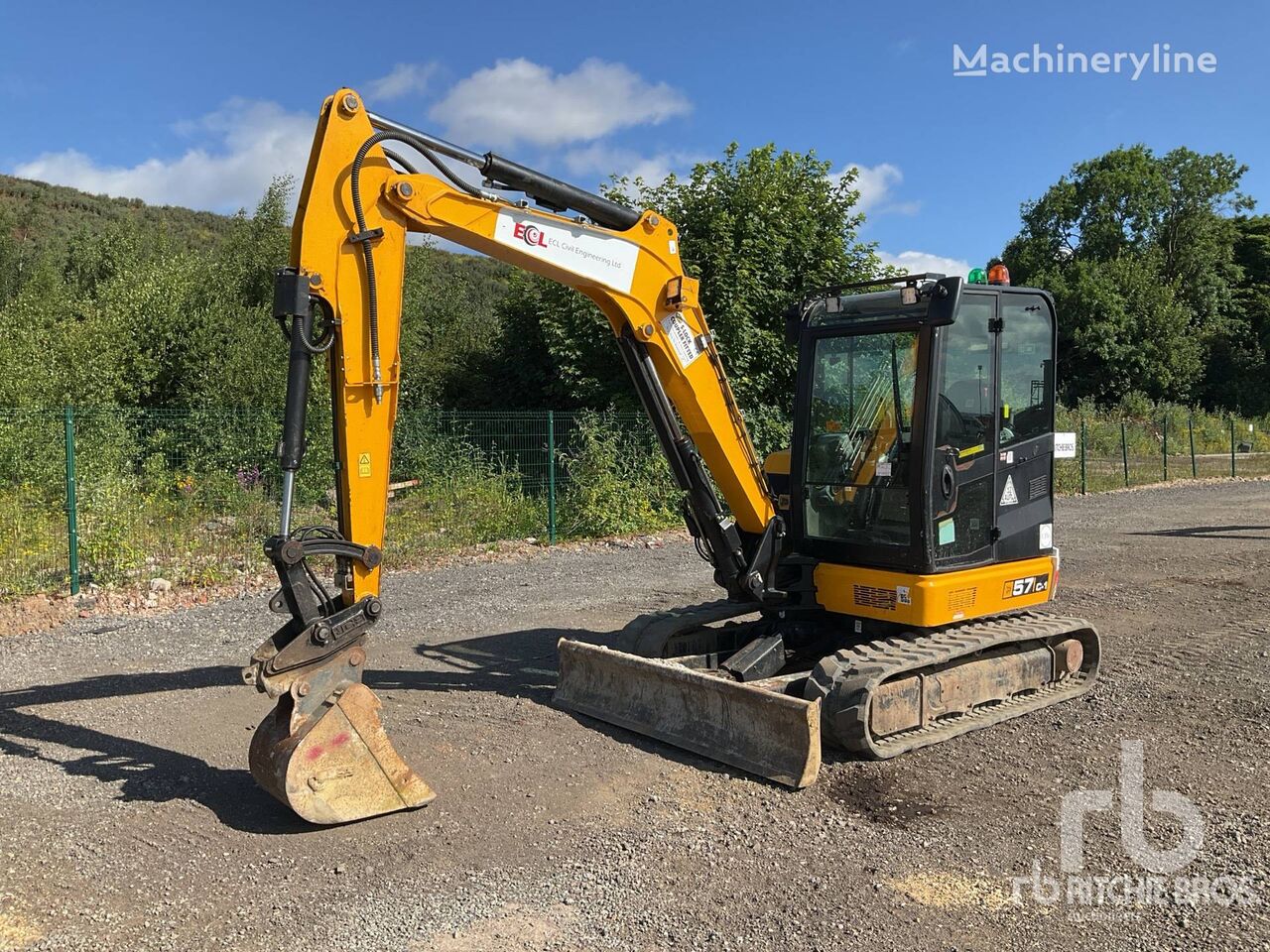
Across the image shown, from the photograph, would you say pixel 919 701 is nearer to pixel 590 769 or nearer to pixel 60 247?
pixel 590 769

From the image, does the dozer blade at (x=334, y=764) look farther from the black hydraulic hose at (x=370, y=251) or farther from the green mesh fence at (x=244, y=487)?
the green mesh fence at (x=244, y=487)

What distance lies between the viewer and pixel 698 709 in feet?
18.1

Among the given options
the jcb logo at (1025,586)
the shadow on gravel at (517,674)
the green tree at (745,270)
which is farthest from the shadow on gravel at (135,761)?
the green tree at (745,270)

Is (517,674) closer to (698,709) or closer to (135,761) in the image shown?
(698,709)

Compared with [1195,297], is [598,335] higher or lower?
lower

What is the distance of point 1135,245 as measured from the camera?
139 feet

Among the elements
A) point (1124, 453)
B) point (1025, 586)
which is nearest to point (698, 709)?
point (1025, 586)

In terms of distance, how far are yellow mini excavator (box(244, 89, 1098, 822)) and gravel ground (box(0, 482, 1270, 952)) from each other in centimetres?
27

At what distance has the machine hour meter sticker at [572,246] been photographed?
207 inches

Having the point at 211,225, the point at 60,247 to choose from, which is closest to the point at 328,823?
the point at 60,247

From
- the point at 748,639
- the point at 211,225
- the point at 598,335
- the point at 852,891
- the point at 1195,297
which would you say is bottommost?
the point at 852,891

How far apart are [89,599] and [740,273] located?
10.6 m

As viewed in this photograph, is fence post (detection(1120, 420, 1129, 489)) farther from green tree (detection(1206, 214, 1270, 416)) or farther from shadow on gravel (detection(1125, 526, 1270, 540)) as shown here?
green tree (detection(1206, 214, 1270, 416))

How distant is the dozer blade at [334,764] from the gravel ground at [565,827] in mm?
124
